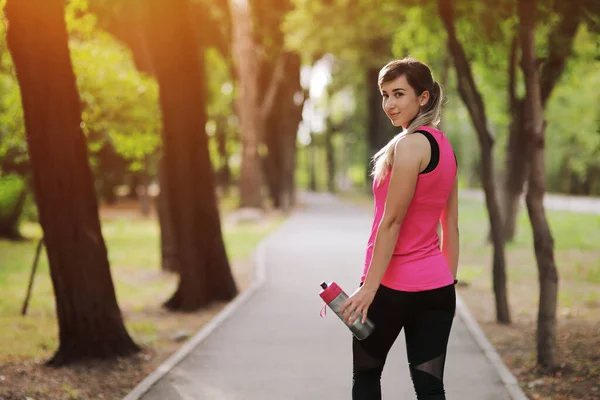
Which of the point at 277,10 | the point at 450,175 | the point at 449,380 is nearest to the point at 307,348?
the point at 449,380

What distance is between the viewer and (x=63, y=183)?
6.89 meters

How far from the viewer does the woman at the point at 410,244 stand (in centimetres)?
332

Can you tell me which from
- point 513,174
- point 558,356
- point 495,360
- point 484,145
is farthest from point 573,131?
point 495,360

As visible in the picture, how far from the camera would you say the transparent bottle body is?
3.44 meters

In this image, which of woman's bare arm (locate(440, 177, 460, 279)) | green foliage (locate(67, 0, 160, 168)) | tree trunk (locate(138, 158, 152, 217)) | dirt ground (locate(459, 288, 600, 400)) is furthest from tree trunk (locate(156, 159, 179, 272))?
tree trunk (locate(138, 158, 152, 217))

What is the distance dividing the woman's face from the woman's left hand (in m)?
0.75

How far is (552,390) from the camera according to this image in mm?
6375

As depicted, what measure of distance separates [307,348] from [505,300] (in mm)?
2935

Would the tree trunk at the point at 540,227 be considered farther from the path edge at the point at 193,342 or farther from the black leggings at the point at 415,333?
the black leggings at the point at 415,333

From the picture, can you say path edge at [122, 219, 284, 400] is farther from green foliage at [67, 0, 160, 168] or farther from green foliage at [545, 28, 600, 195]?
green foliage at [545, 28, 600, 195]

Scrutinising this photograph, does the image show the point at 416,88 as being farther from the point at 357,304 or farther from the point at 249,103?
Result: the point at 249,103

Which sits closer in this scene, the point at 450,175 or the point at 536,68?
the point at 450,175

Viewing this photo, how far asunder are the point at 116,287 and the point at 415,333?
37.0ft

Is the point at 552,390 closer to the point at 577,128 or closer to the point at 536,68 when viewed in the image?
the point at 536,68
